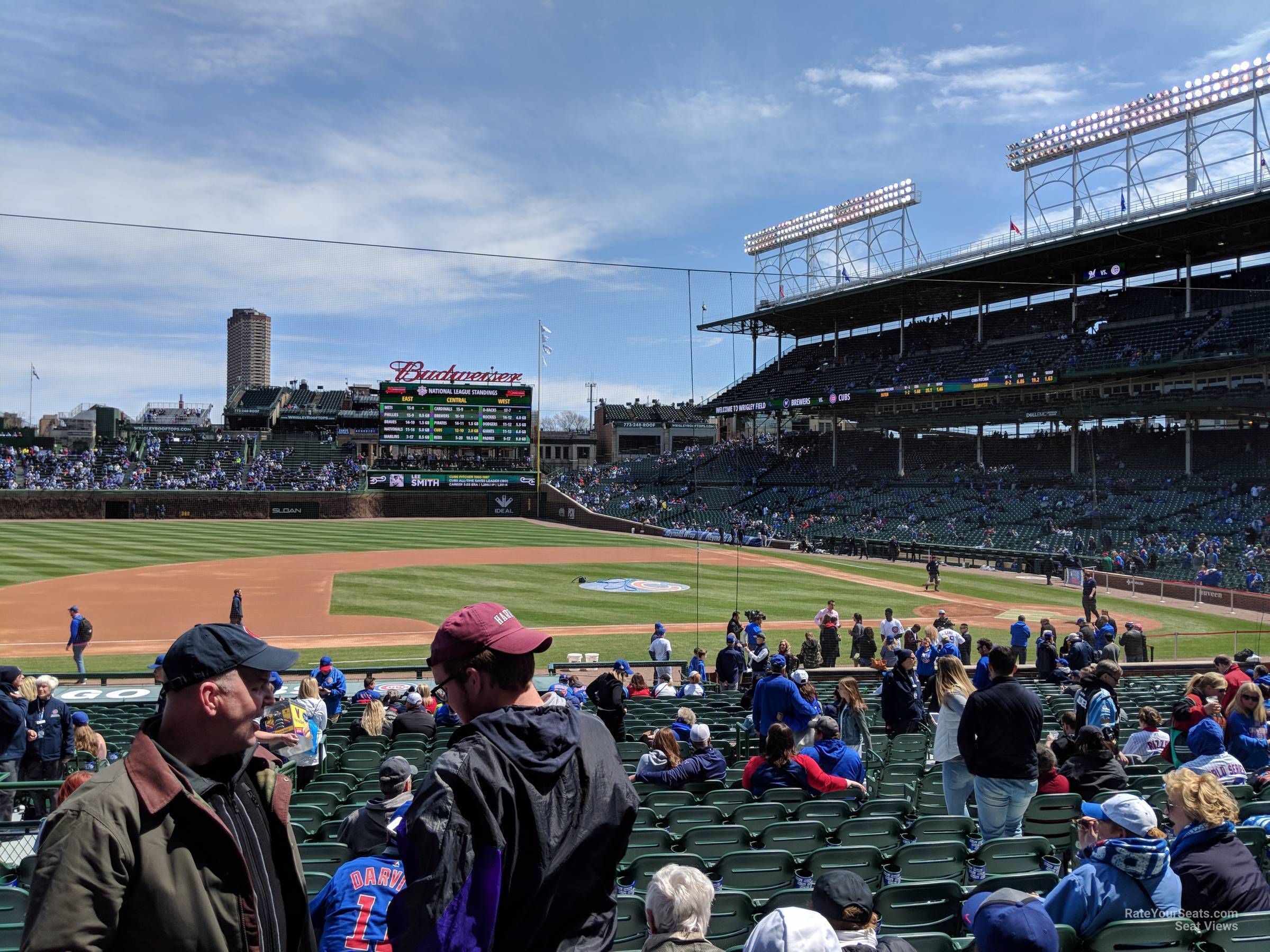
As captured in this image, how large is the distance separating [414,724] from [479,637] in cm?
846

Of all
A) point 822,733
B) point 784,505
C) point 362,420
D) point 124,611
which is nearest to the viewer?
point 822,733

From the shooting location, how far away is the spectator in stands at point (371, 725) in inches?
420

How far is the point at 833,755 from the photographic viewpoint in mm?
7559

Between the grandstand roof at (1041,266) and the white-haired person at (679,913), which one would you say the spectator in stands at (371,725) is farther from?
the grandstand roof at (1041,266)

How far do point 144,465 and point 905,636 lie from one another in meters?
63.1

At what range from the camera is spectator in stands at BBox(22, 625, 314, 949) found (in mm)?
2055

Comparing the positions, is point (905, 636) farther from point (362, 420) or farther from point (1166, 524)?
point (362, 420)

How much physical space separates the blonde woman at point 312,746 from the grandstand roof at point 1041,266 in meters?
30.9

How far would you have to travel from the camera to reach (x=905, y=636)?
1761cm

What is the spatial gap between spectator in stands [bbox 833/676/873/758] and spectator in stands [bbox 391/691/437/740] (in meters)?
4.93

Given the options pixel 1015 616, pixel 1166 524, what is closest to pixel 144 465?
pixel 1015 616

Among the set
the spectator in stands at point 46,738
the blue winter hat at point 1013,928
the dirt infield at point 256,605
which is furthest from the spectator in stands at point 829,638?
the blue winter hat at point 1013,928

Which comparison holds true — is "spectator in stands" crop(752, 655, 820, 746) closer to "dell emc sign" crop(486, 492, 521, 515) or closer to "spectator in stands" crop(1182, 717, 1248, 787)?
"spectator in stands" crop(1182, 717, 1248, 787)

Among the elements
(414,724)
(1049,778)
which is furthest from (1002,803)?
(414,724)
